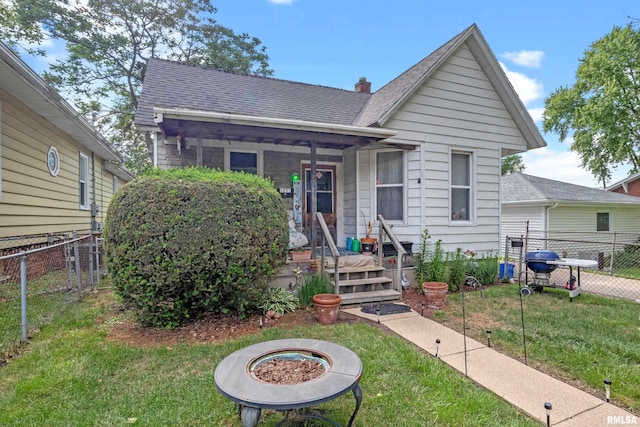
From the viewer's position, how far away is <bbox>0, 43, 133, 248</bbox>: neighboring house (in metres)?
5.68

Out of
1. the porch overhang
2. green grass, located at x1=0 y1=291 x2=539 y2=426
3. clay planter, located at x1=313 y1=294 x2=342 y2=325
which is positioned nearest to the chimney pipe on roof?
the porch overhang

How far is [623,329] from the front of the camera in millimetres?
4379

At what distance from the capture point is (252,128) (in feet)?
18.5

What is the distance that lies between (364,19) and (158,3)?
463 inches

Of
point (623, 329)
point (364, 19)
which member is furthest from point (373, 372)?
point (364, 19)

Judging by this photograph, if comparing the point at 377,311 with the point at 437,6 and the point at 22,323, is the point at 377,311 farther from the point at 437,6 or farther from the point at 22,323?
the point at 437,6

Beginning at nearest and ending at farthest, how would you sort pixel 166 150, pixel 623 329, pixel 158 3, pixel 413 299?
pixel 623 329 → pixel 413 299 → pixel 166 150 → pixel 158 3

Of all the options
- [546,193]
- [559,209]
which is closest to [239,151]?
[546,193]

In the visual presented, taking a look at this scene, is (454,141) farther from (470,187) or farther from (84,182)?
(84,182)

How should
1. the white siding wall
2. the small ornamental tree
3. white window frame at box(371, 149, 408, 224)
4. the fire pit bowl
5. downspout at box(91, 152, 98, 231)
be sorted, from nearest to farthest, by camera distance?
the small ornamental tree, the fire pit bowl, the white siding wall, white window frame at box(371, 149, 408, 224), downspout at box(91, 152, 98, 231)

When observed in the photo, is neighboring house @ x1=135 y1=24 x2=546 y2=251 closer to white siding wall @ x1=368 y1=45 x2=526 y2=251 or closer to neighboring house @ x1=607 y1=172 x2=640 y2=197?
white siding wall @ x1=368 y1=45 x2=526 y2=251

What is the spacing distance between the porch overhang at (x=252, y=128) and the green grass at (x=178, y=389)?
10.8ft

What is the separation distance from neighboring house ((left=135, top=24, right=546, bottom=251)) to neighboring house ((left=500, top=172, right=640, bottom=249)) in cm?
829

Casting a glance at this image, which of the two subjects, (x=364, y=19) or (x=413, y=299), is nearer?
(x=413, y=299)
